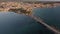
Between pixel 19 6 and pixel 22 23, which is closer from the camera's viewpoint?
pixel 22 23

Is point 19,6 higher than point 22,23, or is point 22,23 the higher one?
point 19,6

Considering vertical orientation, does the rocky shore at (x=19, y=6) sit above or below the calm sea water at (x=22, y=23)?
above

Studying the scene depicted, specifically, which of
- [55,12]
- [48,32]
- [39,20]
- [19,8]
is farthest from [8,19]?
[55,12]

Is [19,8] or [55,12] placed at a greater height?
[19,8]

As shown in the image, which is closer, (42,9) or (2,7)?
(2,7)

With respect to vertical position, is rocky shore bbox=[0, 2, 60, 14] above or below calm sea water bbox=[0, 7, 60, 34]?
above

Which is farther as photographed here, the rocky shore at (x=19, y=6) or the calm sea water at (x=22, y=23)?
the rocky shore at (x=19, y=6)

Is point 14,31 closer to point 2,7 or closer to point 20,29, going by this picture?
point 20,29

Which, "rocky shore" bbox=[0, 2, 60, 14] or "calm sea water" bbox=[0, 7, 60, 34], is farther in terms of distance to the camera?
"rocky shore" bbox=[0, 2, 60, 14]
